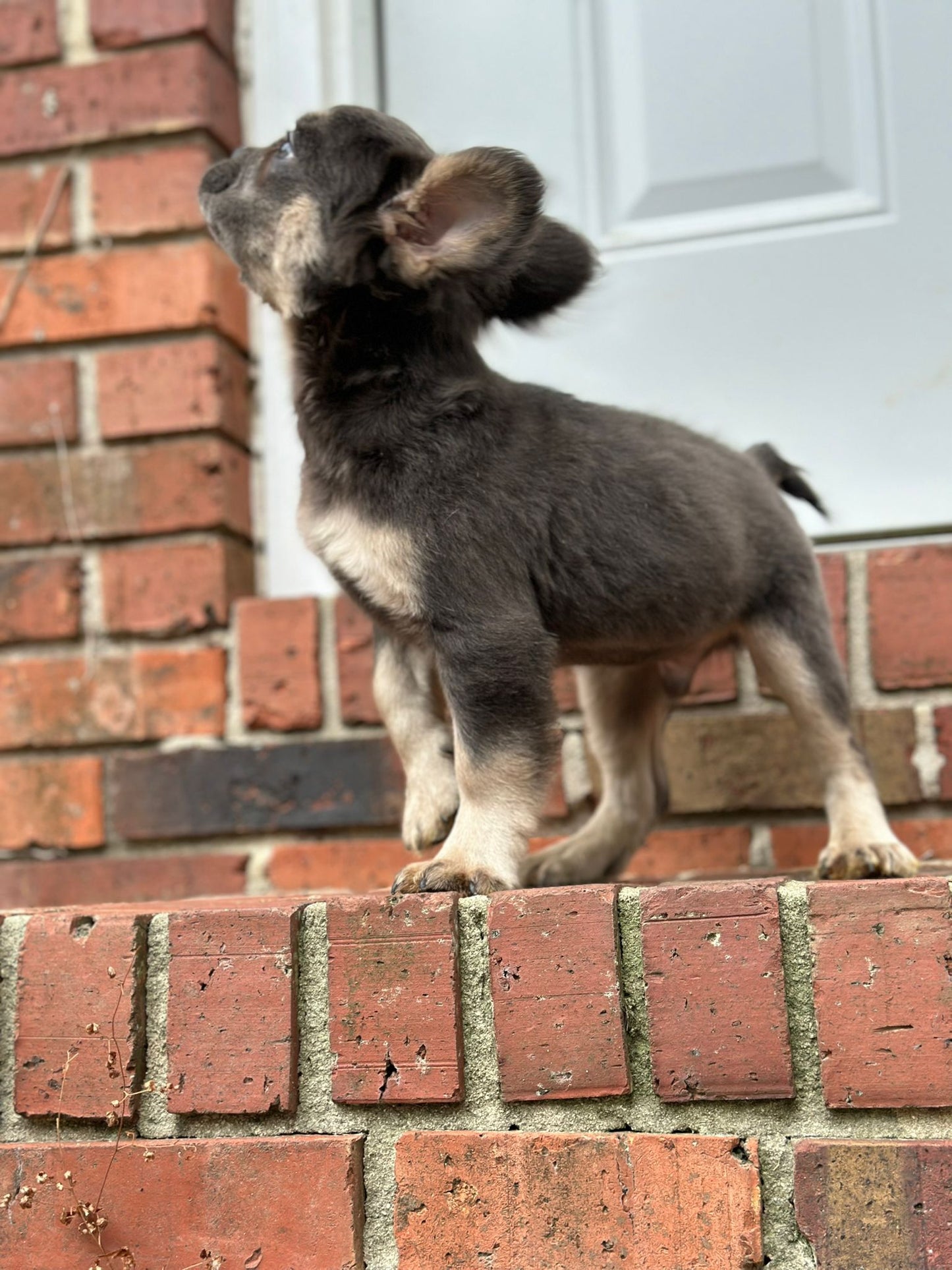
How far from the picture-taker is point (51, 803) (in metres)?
2.17

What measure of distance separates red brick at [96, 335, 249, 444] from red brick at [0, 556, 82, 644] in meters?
0.25

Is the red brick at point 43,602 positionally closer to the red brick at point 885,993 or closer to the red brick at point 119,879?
the red brick at point 119,879

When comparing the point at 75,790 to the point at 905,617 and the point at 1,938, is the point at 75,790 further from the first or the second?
the point at 905,617

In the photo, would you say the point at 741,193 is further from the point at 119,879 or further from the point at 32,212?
the point at 119,879

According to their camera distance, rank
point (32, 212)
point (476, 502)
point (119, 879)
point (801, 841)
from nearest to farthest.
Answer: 1. point (476, 502)
2. point (801, 841)
3. point (119, 879)
4. point (32, 212)

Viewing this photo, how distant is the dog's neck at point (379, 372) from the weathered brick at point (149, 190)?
0.77 m

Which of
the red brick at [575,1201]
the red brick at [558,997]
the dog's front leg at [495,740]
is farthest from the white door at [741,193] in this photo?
the red brick at [575,1201]

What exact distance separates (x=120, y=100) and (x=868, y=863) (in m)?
1.78

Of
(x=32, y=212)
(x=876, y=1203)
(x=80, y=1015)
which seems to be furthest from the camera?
(x=32, y=212)

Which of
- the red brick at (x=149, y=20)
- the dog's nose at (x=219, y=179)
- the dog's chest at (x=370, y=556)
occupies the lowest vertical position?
the dog's chest at (x=370, y=556)

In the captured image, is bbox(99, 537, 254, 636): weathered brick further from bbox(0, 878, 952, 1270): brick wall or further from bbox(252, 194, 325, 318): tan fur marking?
bbox(0, 878, 952, 1270): brick wall

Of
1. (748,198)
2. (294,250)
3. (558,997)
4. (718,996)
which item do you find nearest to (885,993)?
(718,996)

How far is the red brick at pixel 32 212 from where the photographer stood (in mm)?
2248

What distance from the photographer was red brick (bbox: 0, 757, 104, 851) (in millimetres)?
2158
